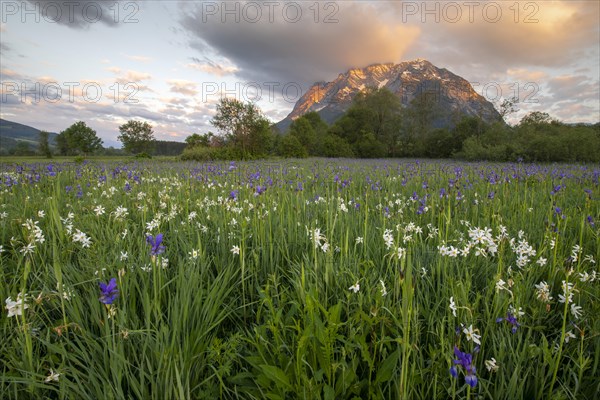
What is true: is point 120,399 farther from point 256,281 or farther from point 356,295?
point 356,295

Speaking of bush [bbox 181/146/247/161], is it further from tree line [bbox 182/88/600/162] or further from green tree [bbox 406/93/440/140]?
green tree [bbox 406/93/440/140]

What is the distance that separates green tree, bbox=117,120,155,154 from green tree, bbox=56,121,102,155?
12.1 meters

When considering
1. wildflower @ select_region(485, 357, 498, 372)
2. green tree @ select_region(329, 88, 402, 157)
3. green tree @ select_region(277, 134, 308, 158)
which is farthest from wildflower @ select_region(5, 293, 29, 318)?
green tree @ select_region(329, 88, 402, 157)

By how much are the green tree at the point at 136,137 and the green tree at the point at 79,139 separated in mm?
12121

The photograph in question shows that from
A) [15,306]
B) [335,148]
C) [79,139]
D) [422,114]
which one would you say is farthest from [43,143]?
[15,306]

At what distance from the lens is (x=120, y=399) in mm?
1195

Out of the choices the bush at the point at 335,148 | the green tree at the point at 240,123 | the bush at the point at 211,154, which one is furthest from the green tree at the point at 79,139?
the bush at the point at 335,148

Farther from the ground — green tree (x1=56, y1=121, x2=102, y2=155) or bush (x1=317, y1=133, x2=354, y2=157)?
green tree (x1=56, y1=121, x2=102, y2=155)

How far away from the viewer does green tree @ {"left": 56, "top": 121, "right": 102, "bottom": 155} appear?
94.8 metres

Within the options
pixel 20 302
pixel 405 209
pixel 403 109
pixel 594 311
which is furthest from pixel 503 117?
pixel 20 302

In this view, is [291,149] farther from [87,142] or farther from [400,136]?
[87,142]

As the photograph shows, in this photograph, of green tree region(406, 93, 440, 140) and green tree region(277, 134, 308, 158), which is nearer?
green tree region(277, 134, 308, 158)

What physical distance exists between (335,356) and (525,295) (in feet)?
4.65

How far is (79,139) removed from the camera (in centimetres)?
9550
